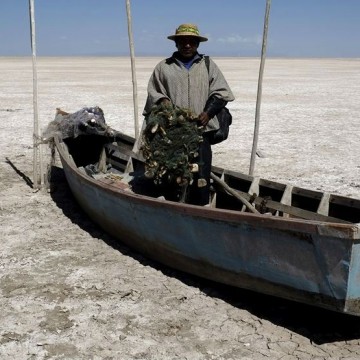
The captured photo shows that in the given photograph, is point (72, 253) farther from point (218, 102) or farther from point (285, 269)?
point (285, 269)

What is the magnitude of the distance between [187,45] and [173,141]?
3.36ft

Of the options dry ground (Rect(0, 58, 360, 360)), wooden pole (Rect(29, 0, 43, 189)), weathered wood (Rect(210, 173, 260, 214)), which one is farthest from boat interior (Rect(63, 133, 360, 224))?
dry ground (Rect(0, 58, 360, 360))

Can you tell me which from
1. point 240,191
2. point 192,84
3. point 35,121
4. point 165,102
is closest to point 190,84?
point 192,84

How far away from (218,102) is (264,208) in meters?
1.31

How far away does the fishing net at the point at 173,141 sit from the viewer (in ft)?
17.3

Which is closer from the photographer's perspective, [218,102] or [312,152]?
[218,102]

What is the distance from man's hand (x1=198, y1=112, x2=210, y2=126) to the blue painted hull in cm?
108

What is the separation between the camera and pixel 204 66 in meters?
5.55

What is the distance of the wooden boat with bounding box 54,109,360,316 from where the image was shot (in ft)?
12.1

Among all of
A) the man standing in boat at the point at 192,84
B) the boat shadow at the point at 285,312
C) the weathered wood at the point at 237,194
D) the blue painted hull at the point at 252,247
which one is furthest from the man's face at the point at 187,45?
the boat shadow at the point at 285,312

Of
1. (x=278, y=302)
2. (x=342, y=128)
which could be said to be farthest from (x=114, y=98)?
(x=278, y=302)

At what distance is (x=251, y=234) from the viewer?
405cm

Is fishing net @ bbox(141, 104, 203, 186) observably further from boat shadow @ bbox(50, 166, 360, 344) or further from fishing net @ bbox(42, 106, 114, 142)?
fishing net @ bbox(42, 106, 114, 142)

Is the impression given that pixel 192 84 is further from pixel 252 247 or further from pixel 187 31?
pixel 252 247
